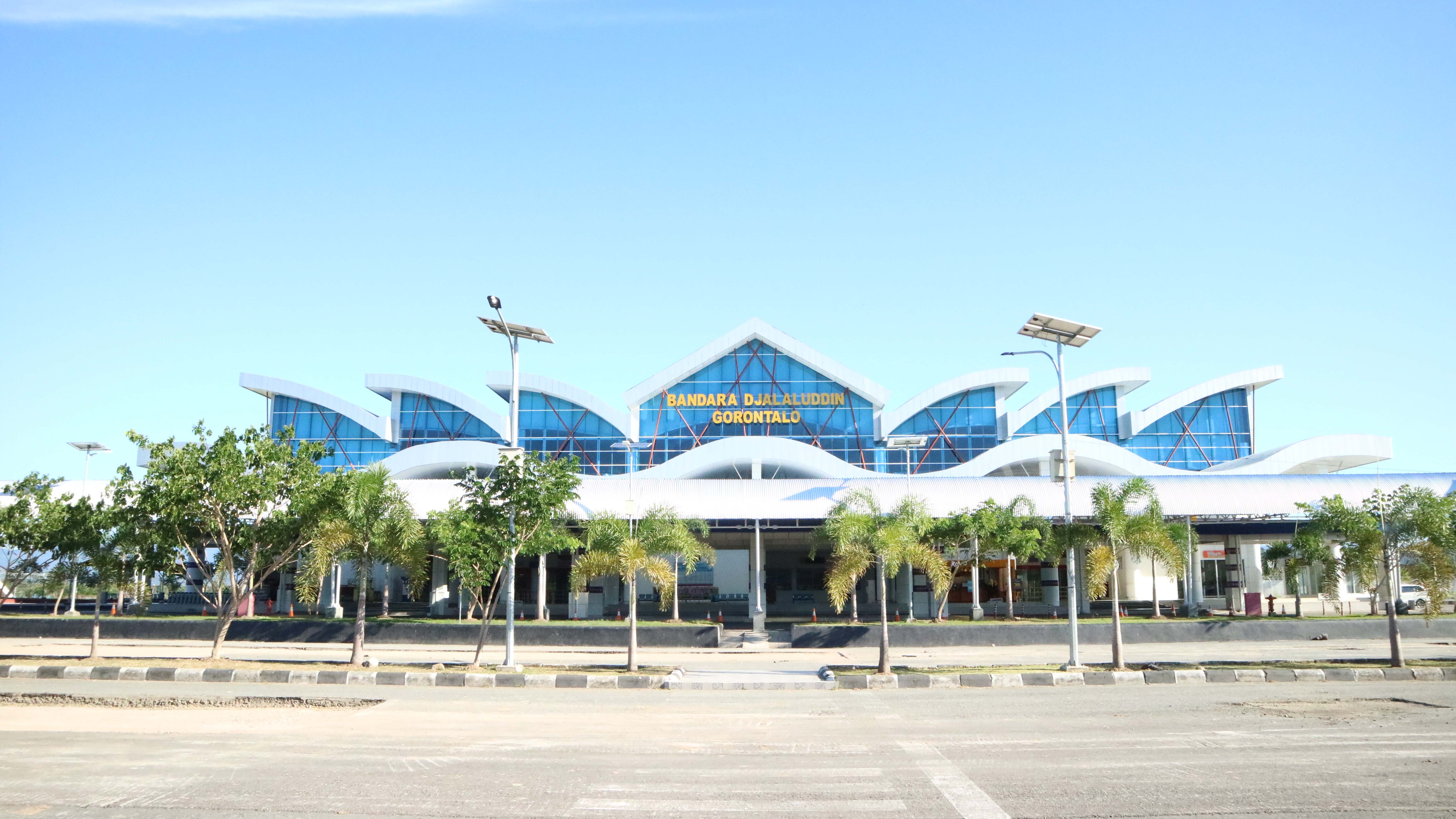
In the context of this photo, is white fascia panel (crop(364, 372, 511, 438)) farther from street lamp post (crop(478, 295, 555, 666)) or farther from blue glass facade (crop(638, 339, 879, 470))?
street lamp post (crop(478, 295, 555, 666))

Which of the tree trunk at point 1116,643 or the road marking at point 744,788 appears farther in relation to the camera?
the tree trunk at point 1116,643

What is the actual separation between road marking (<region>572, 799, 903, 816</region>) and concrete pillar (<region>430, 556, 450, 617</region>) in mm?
32905

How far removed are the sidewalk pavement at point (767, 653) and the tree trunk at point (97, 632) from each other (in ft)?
1.05

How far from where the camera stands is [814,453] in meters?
53.8

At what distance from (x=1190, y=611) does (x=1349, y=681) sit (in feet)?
52.7

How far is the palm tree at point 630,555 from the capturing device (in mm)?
24062

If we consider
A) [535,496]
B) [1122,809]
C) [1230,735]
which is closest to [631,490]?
[535,496]

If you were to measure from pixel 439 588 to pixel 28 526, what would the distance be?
53.2 feet

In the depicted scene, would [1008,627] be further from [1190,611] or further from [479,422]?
[479,422]

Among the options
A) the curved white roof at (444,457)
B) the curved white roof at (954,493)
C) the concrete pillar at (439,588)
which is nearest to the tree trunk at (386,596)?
the concrete pillar at (439,588)

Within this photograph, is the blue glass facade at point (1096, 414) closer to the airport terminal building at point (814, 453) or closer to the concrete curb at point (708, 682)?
the airport terminal building at point (814, 453)

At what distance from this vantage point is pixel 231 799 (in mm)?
9164

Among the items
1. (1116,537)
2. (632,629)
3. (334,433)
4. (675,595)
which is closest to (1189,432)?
(1116,537)

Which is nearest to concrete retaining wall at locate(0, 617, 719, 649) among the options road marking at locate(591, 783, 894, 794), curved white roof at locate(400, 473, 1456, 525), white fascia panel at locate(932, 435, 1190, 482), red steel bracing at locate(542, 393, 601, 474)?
curved white roof at locate(400, 473, 1456, 525)
